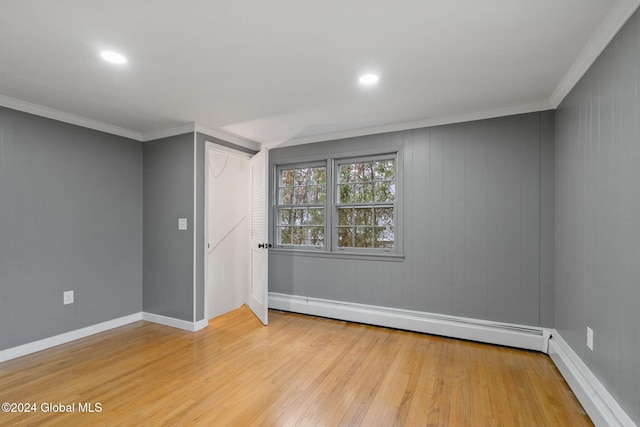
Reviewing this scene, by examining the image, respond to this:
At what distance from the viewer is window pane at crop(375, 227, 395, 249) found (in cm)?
372

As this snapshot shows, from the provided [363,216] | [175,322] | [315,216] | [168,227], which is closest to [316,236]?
[315,216]

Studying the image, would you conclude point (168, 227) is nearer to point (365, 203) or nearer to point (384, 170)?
point (365, 203)

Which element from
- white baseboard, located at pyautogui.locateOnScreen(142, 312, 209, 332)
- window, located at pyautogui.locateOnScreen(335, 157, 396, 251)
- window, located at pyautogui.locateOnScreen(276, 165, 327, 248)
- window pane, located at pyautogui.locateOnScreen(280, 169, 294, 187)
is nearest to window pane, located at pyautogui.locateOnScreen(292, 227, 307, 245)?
window, located at pyautogui.locateOnScreen(276, 165, 327, 248)

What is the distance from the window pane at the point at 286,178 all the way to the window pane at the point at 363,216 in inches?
42.9

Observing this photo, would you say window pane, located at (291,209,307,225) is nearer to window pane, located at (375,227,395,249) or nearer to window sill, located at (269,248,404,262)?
window sill, located at (269,248,404,262)

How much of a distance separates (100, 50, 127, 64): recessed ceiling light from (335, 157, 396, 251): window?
8.26 ft

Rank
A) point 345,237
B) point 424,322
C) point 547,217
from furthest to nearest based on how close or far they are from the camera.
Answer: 1. point 345,237
2. point 424,322
3. point 547,217

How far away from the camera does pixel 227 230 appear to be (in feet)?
14.5

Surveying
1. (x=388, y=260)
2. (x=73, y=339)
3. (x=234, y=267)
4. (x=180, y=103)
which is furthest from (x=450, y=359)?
(x=73, y=339)

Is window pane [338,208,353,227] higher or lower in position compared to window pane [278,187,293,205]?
lower

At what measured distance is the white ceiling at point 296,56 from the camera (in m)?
1.65

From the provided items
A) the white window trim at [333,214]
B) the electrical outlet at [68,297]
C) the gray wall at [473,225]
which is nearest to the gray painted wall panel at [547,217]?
the gray wall at [473,225]

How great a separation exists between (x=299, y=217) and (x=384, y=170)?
4.44 ft

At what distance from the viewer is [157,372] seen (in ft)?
8.42
